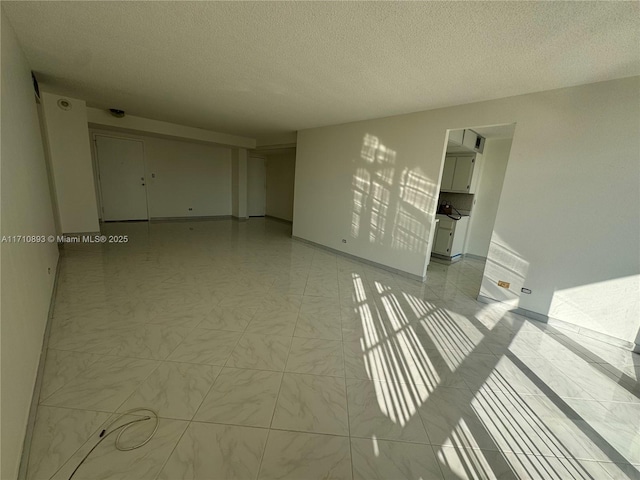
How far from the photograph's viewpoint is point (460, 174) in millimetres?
5148

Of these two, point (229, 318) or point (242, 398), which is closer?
point (242, 398)

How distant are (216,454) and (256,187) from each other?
8.48 m

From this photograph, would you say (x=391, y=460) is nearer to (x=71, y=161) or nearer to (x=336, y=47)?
(x=336, y=47)

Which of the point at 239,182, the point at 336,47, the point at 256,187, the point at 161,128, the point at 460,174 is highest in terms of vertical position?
the point at 336,47

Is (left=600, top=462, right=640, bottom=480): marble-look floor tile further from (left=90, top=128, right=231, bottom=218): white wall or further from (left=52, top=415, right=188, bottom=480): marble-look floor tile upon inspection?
(left=90, top=128, right=231, bottom=218): white wall

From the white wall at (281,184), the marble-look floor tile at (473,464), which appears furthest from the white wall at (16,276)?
the white wall at (281,184)

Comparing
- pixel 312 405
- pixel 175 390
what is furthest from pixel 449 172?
pixel 175 390

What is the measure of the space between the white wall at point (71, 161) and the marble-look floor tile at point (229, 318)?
4.03 metres

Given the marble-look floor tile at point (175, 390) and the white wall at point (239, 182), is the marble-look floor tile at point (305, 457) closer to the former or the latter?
the marble-look floor tile at point (175, 390)

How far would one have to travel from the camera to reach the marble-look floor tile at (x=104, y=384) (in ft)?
5.03

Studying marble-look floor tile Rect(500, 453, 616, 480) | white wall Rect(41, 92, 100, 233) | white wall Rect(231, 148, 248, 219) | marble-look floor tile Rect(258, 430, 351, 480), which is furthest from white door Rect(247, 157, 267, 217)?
marble-look floor tile Rect(500, 453, 616, 480)

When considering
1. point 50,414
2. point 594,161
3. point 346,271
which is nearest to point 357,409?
point 50,414

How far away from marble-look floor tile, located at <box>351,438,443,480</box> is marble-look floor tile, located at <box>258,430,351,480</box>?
0.06 meters

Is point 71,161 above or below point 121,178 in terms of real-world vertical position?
above
